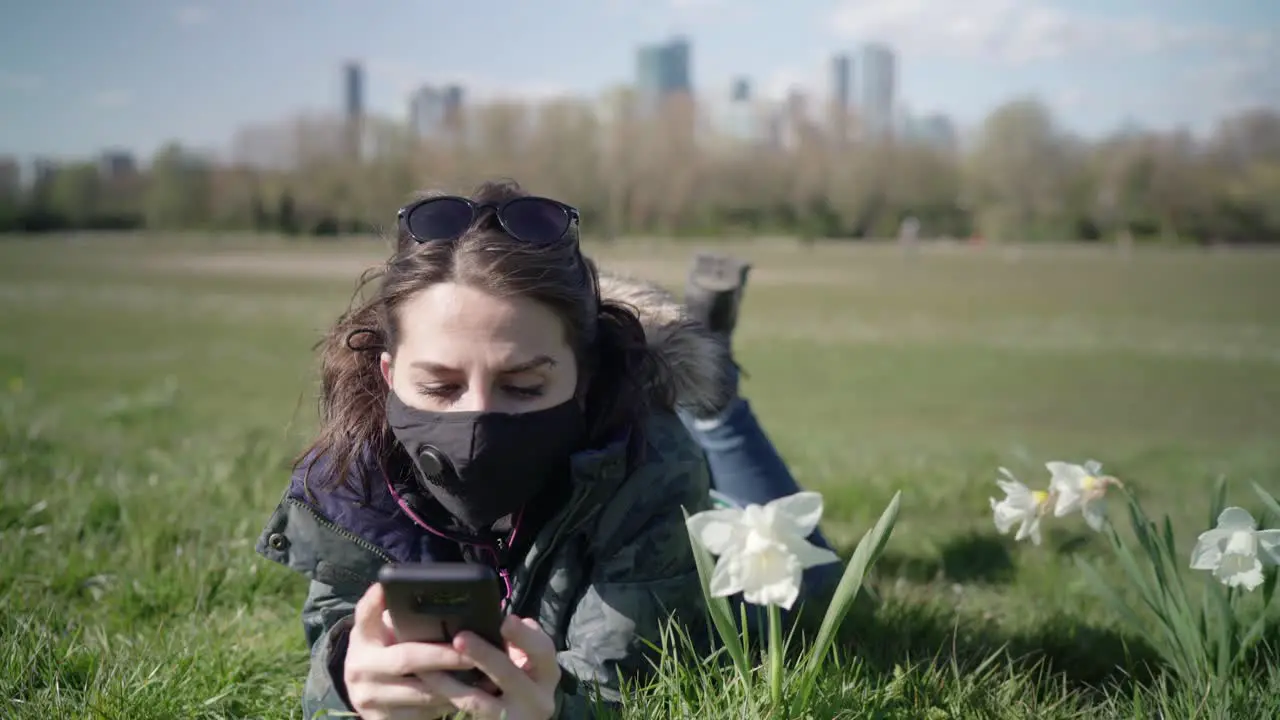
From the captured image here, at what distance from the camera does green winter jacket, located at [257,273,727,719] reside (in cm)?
238

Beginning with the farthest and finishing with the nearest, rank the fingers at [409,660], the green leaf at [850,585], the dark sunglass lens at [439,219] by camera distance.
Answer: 1. the dark sunglass lens at [439,219]
2. the green leaf at [850,585]
3. the fingers at [409,660]

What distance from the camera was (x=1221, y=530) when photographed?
90.9 inches

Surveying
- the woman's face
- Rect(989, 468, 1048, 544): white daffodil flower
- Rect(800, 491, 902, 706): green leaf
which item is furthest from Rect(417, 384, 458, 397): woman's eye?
Rect(989, 468, 1048, 544): white daffodil flower

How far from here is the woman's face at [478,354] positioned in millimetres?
2371

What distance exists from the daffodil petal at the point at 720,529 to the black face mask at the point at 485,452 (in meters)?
0.63

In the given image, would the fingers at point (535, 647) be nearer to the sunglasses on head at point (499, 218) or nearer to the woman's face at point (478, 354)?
the woman's face at point (478, 354)

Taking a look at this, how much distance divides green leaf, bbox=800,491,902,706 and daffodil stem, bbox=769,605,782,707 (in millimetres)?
54

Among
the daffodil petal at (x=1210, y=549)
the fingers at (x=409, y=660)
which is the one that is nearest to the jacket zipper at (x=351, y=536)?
the fingers at (x=409, y=660)

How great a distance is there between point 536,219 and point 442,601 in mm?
1079

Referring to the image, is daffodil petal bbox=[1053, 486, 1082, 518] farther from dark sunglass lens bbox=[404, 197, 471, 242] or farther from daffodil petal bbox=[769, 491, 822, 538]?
dark sunglass lens bbox=[404, 197, 471, 242]

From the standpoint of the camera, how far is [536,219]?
258 cm

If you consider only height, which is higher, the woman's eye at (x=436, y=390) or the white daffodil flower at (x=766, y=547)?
the woman's eye at (x=436, y=390)

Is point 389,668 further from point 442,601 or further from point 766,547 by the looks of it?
point 766,547

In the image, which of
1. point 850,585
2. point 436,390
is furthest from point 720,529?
point 436,390
